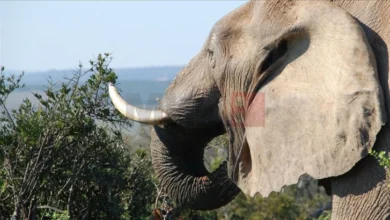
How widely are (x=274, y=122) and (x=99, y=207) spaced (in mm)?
2800

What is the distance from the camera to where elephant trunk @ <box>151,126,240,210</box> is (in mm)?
6184

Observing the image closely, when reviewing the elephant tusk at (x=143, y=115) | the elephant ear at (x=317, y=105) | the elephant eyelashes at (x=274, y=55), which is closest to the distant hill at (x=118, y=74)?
the elephant tusk at (x=143, y=115)

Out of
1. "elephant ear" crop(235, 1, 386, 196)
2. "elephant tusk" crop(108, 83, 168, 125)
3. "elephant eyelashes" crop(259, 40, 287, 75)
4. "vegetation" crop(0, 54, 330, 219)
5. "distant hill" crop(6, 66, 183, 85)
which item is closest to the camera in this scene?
"elephant ear" crop(235, 1, 386, 196)

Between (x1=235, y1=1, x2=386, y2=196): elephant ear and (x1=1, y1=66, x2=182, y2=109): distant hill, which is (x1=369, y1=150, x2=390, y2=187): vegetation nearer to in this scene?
(x1=235, y1=1, x2=386, y2=196): elephant ear

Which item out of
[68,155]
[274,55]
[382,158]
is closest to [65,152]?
[68,155]

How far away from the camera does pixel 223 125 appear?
5.98 metres

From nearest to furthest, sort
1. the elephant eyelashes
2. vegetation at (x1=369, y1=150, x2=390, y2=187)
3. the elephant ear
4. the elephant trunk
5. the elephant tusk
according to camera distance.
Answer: vegetation at (x1=369, y1=150, x2=390, y2=187) < the elephant ear < the elephant eyelashes < the elephant tusk < the elephant trunk

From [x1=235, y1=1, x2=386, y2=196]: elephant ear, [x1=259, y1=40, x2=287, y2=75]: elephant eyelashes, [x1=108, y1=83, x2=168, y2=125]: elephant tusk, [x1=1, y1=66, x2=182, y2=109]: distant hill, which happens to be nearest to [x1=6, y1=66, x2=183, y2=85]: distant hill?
[x1=1, y1=66, x2=182, y2=109]: distant hill

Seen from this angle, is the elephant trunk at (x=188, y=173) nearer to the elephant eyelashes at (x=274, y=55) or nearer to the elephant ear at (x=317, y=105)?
the elephant ear at (x=317, y=105)

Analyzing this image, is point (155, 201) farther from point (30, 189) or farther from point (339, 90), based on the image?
point (339, 90)

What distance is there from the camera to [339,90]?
496 centimetres

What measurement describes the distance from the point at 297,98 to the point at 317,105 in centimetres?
13

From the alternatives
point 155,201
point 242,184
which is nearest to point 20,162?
point 155,201

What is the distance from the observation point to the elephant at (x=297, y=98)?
4.91 m
